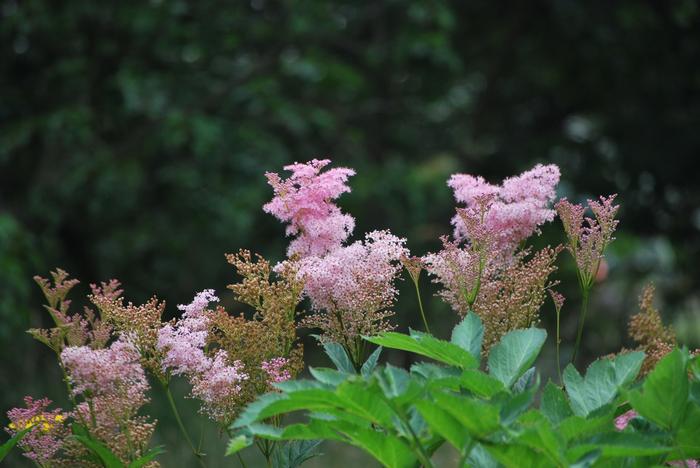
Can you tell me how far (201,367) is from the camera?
1.25 meters

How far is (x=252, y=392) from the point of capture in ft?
4.26

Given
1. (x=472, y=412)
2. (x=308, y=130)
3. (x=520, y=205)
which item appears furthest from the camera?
(x=308, y=130)

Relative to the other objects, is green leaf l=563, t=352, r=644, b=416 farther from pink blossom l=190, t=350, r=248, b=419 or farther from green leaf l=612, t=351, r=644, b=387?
pink blossom l=190, t=350, r=248, b=419

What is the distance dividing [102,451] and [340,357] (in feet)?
1.13

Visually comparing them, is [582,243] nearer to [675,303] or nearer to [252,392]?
[252,392]

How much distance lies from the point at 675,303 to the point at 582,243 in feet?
19.7

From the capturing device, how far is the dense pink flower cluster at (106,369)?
118 centimetres

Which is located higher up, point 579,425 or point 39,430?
point 39,430

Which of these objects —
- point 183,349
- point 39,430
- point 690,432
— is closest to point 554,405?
point 690,432

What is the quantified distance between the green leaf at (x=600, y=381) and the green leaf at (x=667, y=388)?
0.43 ft

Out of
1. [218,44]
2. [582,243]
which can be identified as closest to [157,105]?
[218,44]

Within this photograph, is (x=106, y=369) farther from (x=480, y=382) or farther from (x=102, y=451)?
(x=480, y=382)

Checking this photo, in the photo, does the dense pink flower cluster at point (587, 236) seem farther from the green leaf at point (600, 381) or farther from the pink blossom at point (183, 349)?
the pink blossom at point (183, 349)

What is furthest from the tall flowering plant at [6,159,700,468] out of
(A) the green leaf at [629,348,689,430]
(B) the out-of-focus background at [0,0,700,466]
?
(B) the out-of-focus background at [0,0,700,466]
